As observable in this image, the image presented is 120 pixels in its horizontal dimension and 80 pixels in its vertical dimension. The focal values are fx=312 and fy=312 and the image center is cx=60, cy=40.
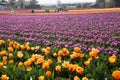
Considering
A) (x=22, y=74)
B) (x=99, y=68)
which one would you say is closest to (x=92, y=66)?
(x=99, y=68)

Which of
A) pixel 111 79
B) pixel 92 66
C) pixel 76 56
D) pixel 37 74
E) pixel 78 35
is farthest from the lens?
pixel 78 35

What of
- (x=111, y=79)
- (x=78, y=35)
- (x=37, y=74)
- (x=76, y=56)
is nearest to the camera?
(x=111, y=79)

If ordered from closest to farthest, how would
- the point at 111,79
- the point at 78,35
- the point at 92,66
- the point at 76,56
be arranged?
the point at 111,79
the point at 92,66
the point at 76,56
the point at 78,35

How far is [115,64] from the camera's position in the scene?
215 inches

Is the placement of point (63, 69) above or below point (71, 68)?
below

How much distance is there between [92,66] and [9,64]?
1458 mm

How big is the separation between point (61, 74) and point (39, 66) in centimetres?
51

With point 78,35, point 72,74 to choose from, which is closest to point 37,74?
point 72,74

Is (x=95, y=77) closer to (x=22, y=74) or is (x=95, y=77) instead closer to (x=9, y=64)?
(x=22, y=74)

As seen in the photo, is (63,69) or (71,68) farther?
(63,69)

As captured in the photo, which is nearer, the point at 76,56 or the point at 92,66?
the point at 92,66

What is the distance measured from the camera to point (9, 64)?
5.48m

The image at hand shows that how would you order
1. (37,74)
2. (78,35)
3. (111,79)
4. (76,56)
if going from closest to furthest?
(111,79)
(37,74)
(76,56)
(78,35)

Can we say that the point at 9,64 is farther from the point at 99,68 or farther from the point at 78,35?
the point at 78,35
